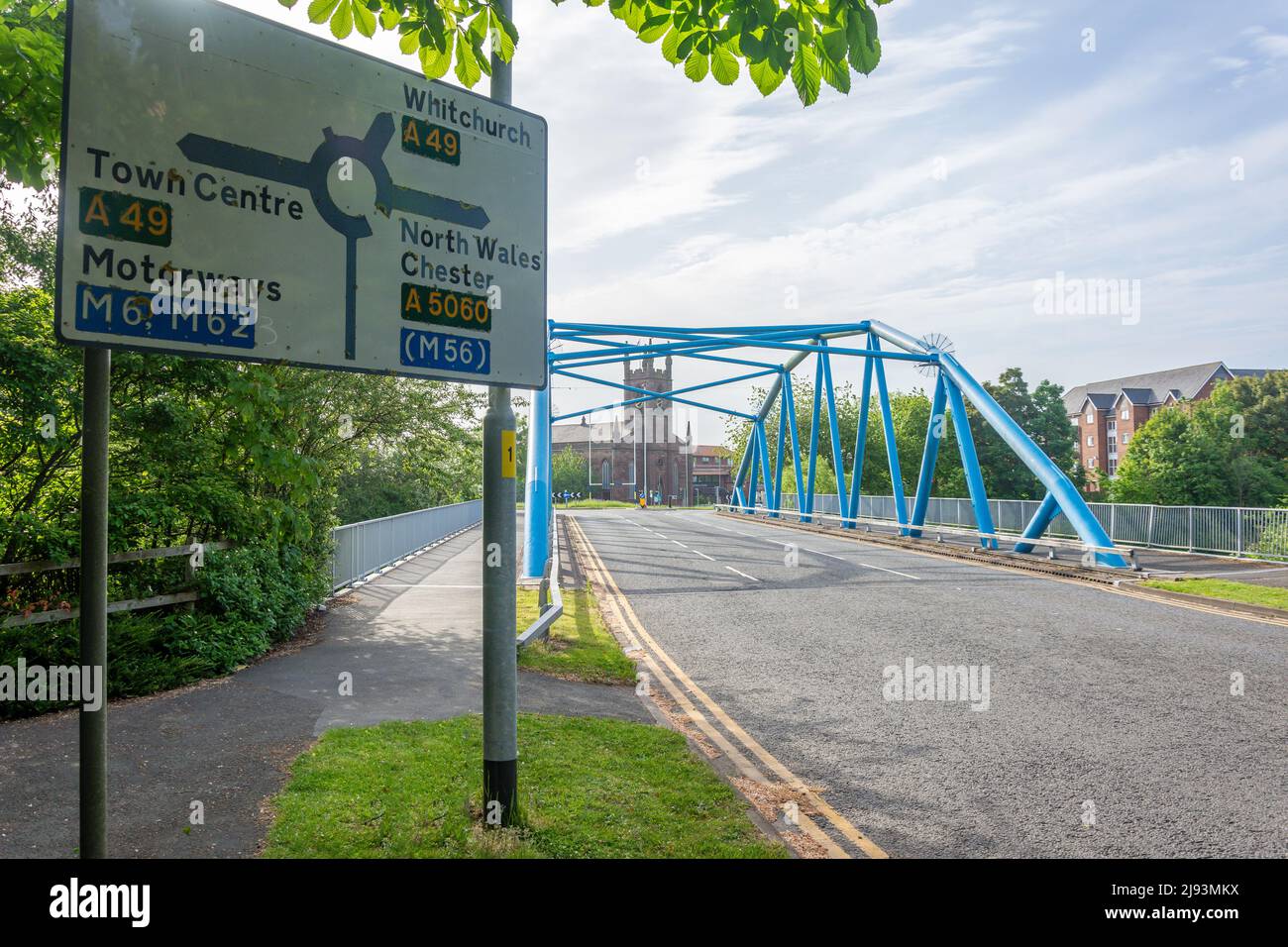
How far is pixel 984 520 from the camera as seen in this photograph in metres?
24.4

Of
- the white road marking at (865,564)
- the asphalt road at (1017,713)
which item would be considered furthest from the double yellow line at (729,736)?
the white road marking at (865,564)

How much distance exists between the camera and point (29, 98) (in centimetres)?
445

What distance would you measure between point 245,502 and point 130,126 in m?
7.31

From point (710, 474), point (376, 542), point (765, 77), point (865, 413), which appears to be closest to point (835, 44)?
point (765, 77)

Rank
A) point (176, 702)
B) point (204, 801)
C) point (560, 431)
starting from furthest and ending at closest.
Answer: point (560, 431), point (176, 702), point (204, 801)

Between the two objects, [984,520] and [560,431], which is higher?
[560,431]

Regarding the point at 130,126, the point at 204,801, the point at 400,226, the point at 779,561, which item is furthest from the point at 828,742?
the point at 779,561

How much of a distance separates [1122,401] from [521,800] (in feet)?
342

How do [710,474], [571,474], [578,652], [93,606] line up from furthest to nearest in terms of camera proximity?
[710,474] < [571,474] < [578,652] < [93,606]

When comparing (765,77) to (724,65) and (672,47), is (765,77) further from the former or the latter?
(672,47)

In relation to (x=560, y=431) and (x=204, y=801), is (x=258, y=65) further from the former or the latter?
(x=560, y=431)

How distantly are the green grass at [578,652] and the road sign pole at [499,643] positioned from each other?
12.8 ft

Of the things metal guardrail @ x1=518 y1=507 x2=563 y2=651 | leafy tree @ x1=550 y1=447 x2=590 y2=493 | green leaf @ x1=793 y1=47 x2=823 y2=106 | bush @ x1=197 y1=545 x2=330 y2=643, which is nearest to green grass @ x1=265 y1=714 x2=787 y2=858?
metal guardrail @ x1=518 y1=507 x2=563 y2=651

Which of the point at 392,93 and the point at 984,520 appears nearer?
the point at 392,93
